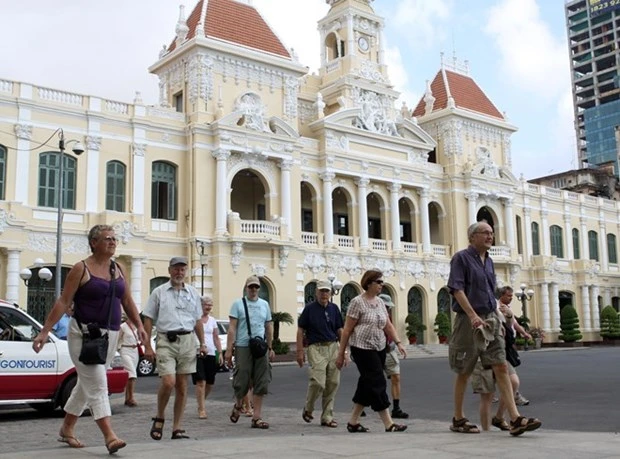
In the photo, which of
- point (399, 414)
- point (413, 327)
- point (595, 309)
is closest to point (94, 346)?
point (399, 414)

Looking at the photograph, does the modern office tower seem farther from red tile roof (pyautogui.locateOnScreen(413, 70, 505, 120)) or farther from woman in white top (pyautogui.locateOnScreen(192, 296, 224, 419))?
woman in white top (pyautogui.locateOnScreen(192, 296, 224, 419))

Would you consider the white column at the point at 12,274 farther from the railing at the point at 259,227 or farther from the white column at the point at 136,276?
the railing at the point at 259,227

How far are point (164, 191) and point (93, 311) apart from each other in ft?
86.5

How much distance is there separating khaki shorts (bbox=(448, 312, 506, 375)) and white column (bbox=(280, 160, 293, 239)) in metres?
26.4

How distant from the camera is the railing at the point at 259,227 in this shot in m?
33.2

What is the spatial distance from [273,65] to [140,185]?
873 centimetres

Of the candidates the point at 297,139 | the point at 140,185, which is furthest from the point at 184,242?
the point at 297,139

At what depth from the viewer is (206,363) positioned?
11.5 meters

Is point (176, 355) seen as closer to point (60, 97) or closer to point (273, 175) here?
point (60, 97)

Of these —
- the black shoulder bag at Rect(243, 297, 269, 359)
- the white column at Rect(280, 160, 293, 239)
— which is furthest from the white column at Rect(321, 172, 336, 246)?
the black shoulder bag at Rect(243, 297, 269, 359)

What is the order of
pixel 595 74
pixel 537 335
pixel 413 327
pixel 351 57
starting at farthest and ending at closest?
pixel 595 74, pixel 537 335, pixel 351 57, pixel 413 327

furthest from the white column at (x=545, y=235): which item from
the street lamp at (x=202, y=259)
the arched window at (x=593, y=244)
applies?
the street lamp at (x=202, y=259)

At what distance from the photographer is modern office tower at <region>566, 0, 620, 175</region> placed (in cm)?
10419

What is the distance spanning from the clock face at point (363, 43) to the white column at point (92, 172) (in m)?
17.0
